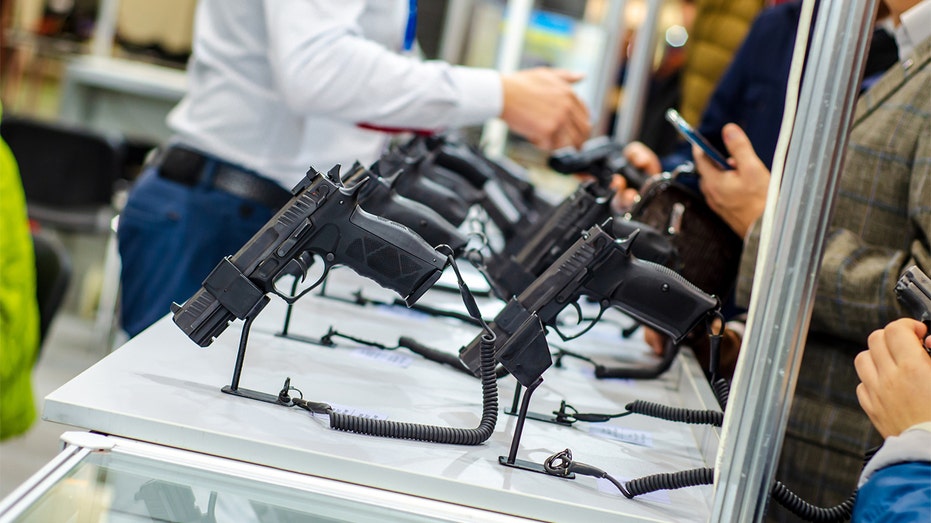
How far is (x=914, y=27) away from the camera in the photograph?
169cm

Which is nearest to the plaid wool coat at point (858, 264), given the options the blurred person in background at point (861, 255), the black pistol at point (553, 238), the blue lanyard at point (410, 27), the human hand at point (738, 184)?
the blurred person in background at point (861, 255)

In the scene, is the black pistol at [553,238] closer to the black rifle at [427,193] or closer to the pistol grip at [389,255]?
the black rifle at [427,193]

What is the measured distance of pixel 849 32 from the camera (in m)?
0.93

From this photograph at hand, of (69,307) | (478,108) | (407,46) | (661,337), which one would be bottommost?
(69,307)

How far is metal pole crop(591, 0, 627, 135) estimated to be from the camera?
5797 mm

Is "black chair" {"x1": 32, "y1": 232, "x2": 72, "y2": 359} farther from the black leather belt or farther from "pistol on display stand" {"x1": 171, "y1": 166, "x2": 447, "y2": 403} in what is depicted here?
"pistol on display stand" {"x1": 171, "y1": 166, "x2": 447, "y2": 403}

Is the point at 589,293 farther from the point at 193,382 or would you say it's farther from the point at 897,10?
the point at 897,10

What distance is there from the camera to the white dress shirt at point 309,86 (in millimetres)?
1750

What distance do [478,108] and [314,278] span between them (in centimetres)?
46

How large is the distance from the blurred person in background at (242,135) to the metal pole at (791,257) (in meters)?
0.99

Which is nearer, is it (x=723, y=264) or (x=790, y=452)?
(x=790, y=452)

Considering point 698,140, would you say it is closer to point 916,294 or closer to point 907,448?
point 916,294

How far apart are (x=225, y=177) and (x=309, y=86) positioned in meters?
0.36

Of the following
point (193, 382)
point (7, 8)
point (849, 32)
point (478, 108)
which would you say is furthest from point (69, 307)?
point (849, 32)
